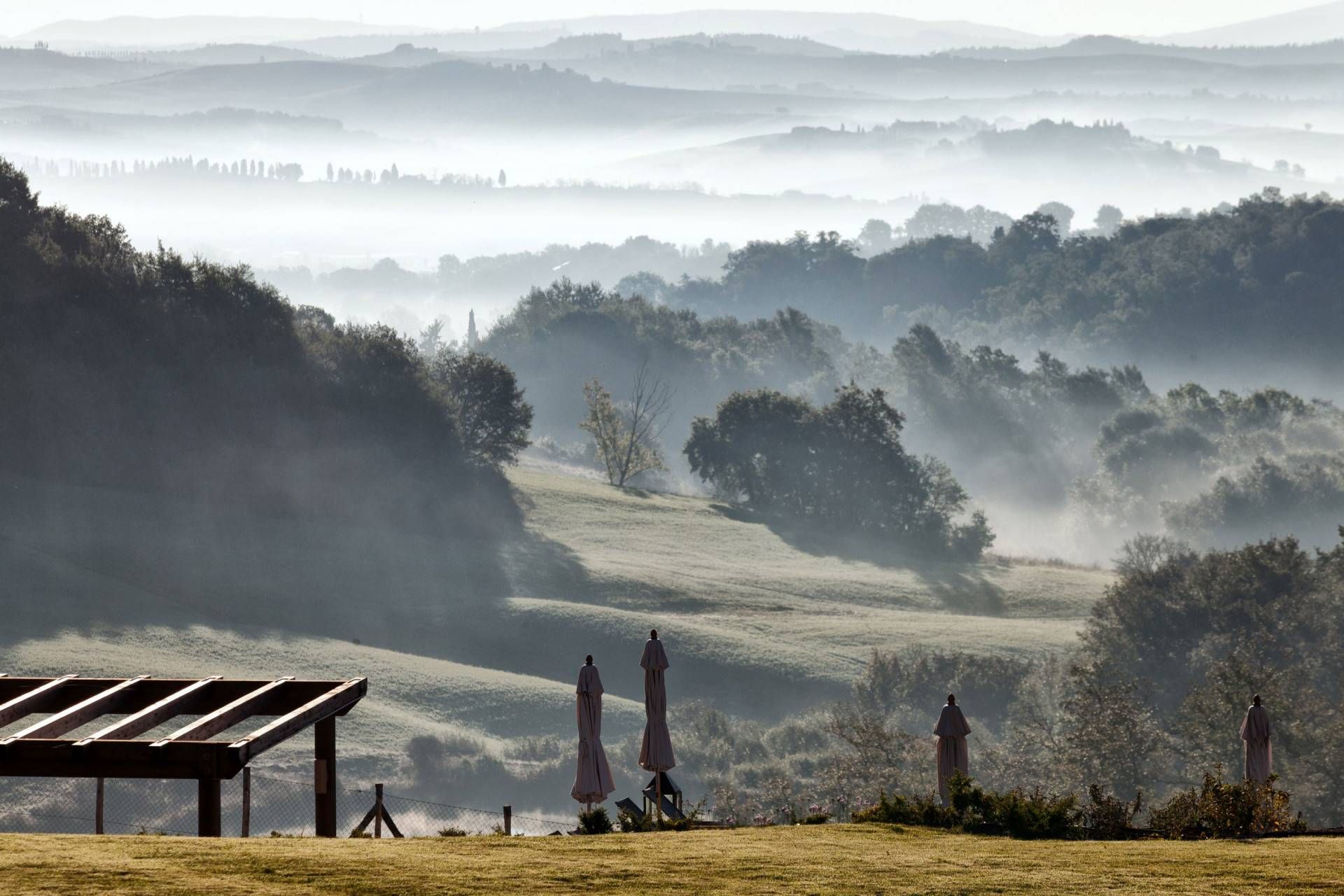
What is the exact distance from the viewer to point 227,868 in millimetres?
14453

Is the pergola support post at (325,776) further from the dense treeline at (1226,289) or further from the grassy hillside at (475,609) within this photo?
the dense treeline at (1226,289)

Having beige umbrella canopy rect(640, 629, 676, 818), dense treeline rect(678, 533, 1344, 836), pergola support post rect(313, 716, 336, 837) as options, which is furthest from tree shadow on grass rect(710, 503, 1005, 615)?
pergola support post rect(313, 716, 336, 837)

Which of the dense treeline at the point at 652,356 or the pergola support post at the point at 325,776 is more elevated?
the dense treeline at the point at 652,356

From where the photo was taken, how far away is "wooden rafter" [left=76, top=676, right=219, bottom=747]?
1650cm

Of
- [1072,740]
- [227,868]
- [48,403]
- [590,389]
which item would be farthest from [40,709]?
[590,389]

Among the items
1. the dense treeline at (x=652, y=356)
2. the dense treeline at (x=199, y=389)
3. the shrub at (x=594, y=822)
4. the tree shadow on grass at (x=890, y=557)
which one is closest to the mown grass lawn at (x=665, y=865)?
the shrub at (x=594, y=822)

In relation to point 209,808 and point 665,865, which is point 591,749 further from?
point 209,808

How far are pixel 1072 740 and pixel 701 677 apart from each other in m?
19.8

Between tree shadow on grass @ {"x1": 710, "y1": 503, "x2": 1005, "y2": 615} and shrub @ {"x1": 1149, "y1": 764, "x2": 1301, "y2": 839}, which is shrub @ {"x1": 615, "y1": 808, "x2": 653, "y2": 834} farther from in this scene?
tree shadow on grass @ {"x1": 710, "y1": 503, "x2": 1005, "y2": 615}

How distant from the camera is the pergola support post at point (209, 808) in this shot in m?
15.9

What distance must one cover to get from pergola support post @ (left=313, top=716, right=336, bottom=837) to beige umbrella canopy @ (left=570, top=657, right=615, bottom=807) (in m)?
7.15

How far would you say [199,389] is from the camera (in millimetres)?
77750

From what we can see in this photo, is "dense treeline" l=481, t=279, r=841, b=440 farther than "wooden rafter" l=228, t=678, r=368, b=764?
Yes

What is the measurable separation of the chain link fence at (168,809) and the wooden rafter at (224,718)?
18410 mm
